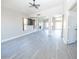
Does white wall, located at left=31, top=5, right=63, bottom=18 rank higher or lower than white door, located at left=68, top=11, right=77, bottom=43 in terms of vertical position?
higher

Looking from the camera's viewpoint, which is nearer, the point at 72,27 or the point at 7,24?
the point at 72,27

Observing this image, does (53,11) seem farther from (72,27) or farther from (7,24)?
(7,24)

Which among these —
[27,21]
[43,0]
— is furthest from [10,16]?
[27,21]

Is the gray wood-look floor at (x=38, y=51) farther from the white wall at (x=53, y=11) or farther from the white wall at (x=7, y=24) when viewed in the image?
the white wall at (x=53, y=11)

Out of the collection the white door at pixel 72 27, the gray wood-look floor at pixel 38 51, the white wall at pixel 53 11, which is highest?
the white wall at pixel 53 11

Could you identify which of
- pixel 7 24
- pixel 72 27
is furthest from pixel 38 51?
→ pixel 7 24

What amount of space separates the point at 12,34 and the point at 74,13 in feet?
16.2

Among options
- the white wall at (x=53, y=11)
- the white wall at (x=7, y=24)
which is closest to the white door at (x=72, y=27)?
the white wall at (x=53, y=11)

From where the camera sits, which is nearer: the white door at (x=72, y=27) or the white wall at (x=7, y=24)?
the white door at (x=72, y=27)

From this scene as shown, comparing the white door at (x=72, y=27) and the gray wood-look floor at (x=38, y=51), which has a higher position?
the white door at (x=72, y=27)

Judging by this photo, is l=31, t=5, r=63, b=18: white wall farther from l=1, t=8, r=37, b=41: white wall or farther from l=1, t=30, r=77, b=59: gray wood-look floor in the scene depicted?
l=1, t=30, r=77, b=59: gray wood-look floor

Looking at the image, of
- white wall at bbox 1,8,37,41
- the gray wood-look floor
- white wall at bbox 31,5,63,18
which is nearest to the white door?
the gray wood-look floor

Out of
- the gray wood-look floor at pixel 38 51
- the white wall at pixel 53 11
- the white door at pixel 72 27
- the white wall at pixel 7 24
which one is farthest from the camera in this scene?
the white wall at pixel 53 11

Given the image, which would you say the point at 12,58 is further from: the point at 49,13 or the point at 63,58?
the point at 49,13
